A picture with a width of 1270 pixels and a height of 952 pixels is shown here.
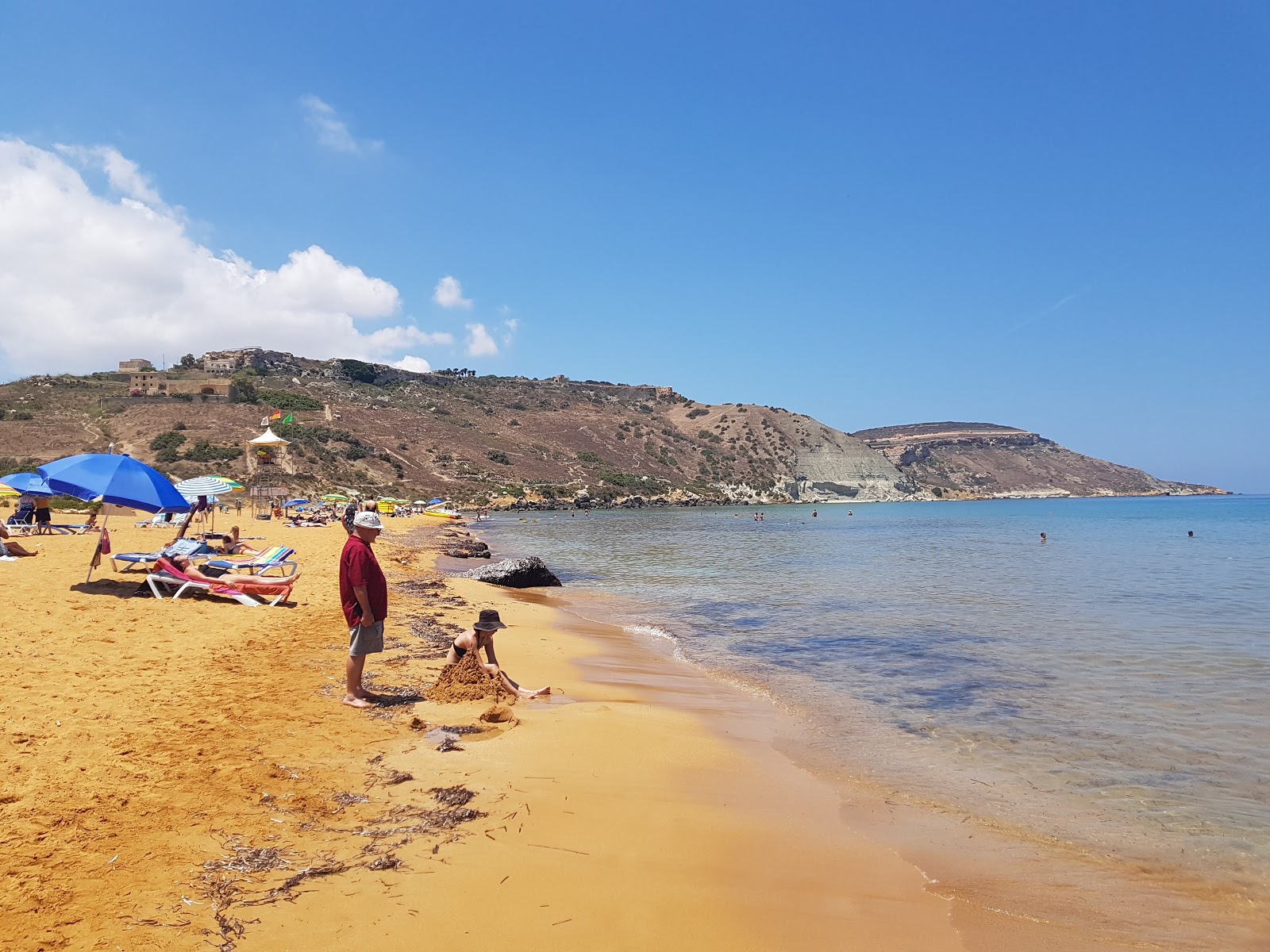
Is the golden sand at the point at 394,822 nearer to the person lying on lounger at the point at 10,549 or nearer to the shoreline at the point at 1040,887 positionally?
the shoreline at the point at 1040,887

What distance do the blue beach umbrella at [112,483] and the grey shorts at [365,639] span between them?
5.55 meters

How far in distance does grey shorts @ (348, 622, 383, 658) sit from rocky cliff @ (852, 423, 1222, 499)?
150176mm

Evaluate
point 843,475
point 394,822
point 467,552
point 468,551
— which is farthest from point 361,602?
point 843,475

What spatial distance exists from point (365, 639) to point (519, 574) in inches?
464

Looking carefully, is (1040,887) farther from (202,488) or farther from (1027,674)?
(202,488)

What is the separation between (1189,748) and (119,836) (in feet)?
26.9

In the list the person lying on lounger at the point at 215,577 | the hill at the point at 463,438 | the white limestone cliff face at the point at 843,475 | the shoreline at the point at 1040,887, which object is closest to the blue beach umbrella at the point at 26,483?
the person lying on lounger at the point at 215,577

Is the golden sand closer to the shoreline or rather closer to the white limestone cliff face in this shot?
the shoreline

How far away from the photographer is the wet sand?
3.27 metres

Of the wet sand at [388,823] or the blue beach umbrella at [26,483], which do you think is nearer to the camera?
the wet sand at [388,823]

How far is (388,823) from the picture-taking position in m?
4.25

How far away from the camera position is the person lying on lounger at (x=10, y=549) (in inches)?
524

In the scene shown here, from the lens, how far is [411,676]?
26.2ft

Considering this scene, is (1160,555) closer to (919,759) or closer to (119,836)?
(919,759)
